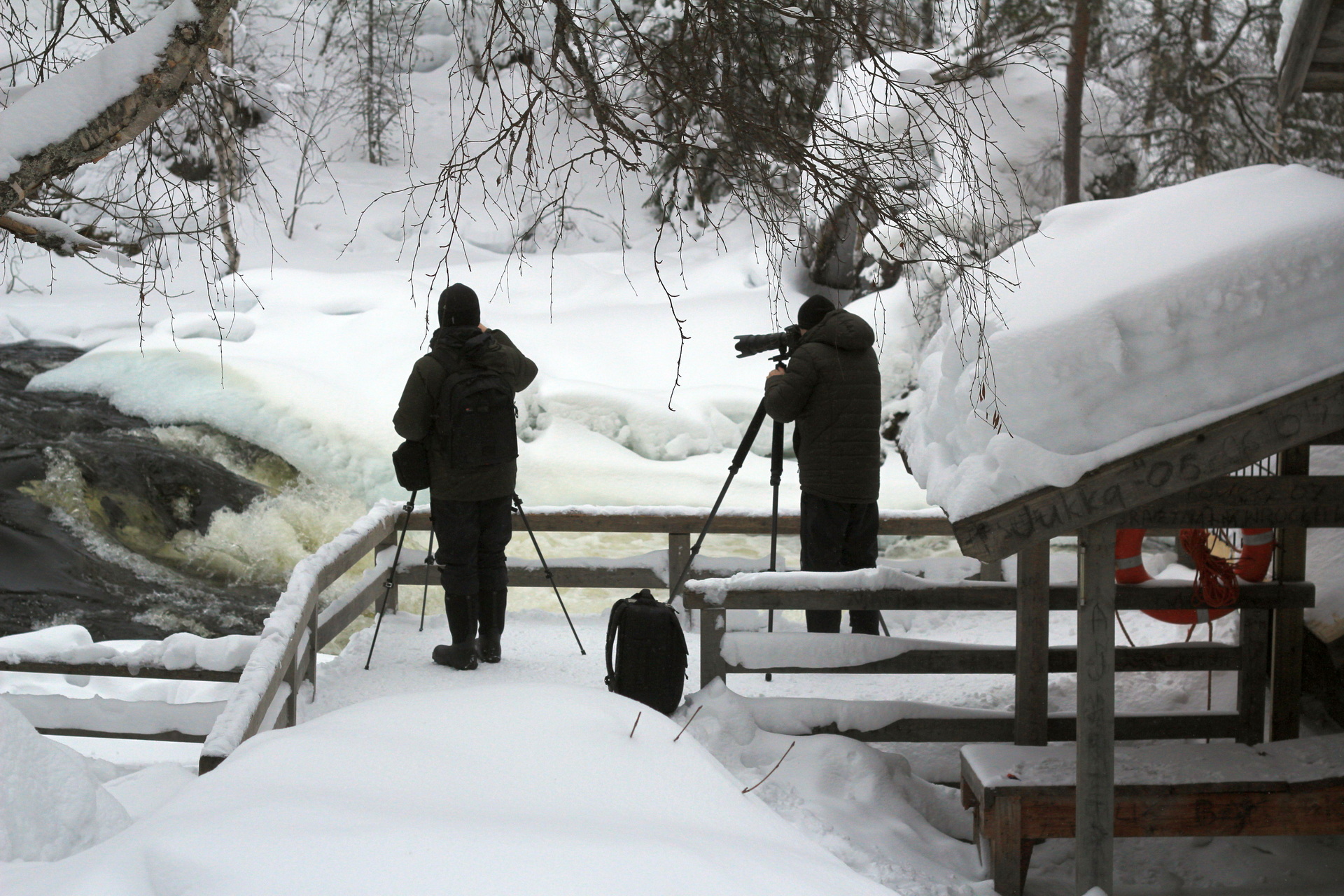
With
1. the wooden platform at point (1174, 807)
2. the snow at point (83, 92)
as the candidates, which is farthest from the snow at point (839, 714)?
the snow at point (83, 92)

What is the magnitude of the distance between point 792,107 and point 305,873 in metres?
2.57

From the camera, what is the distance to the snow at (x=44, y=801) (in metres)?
2.02

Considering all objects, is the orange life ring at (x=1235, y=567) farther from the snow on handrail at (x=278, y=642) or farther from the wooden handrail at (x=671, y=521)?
the snow on handrail at (x=278, y=642)

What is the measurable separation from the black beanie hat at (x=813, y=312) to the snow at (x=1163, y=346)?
200cm

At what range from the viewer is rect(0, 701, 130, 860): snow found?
2018 mm

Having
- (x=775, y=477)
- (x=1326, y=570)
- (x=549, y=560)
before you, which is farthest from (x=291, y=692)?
(x=1326, y=570)

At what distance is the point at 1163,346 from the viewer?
9.33 ft

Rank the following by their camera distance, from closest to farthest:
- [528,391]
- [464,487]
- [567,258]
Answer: [464,487], [528,391], [567,258]

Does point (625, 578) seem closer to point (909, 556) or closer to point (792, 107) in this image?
point (792, 107)

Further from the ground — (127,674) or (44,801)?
(44,801)

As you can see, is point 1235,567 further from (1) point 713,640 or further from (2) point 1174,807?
(1) point 713,640

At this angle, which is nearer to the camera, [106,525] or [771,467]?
[771,467]

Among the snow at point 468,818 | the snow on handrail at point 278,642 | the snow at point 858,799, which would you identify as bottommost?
the snow at point 858,799

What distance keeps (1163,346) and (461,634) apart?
3623 millimetres
